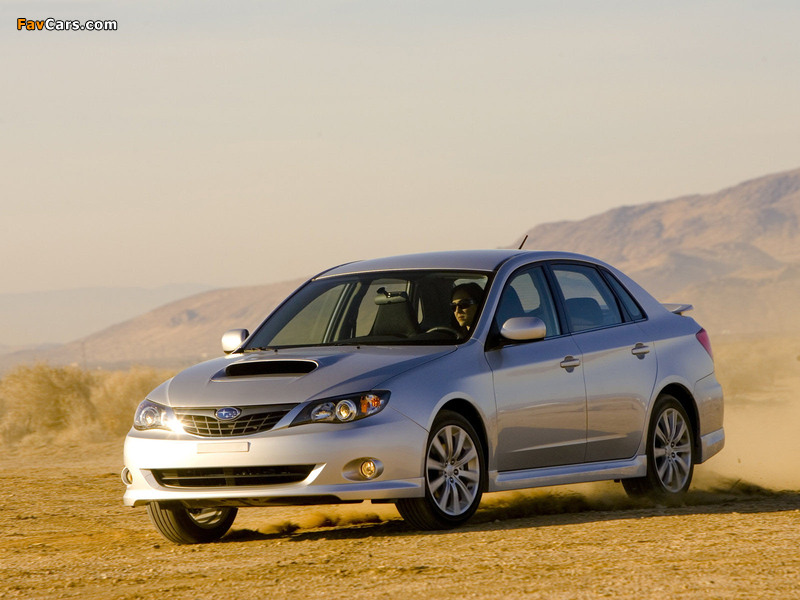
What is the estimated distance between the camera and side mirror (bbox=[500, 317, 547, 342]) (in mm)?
8570

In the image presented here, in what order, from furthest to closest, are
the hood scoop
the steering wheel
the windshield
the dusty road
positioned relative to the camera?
1. the windshield
2. the steering wheel
3. the hood scoop
4. the dusty road

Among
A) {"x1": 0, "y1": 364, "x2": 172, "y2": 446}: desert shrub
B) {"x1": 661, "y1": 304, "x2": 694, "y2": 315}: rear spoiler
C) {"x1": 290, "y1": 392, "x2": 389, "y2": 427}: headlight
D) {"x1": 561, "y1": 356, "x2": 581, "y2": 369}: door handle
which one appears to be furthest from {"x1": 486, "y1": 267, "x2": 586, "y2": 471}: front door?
{"x1": 0, "y1": 364, "x2": 172, "y2": 446}: desert shrub

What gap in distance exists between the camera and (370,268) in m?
9.75

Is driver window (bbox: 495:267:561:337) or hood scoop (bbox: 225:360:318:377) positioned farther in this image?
driver window (bbox: 495:267:561:337)

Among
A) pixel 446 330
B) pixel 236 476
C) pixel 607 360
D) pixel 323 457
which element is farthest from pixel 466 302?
pixel 236 476

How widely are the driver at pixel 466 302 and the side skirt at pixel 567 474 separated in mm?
1002

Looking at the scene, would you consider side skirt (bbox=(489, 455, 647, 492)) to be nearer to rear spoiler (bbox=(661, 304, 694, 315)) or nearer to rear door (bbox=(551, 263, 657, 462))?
A: rear door (bbox=(551, 263, 657, 462))

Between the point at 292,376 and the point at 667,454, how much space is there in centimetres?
324

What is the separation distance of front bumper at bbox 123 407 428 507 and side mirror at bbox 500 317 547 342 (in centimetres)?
99

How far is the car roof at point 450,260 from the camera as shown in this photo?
9379mm

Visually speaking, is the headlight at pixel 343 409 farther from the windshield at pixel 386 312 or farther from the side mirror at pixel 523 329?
the side mirror at pixel 523 329

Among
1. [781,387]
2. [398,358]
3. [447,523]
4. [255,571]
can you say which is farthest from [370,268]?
[781,387]

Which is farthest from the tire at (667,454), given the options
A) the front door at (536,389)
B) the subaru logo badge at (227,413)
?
the subaru logo badge at (227,413)

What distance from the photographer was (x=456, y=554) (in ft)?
23.7
